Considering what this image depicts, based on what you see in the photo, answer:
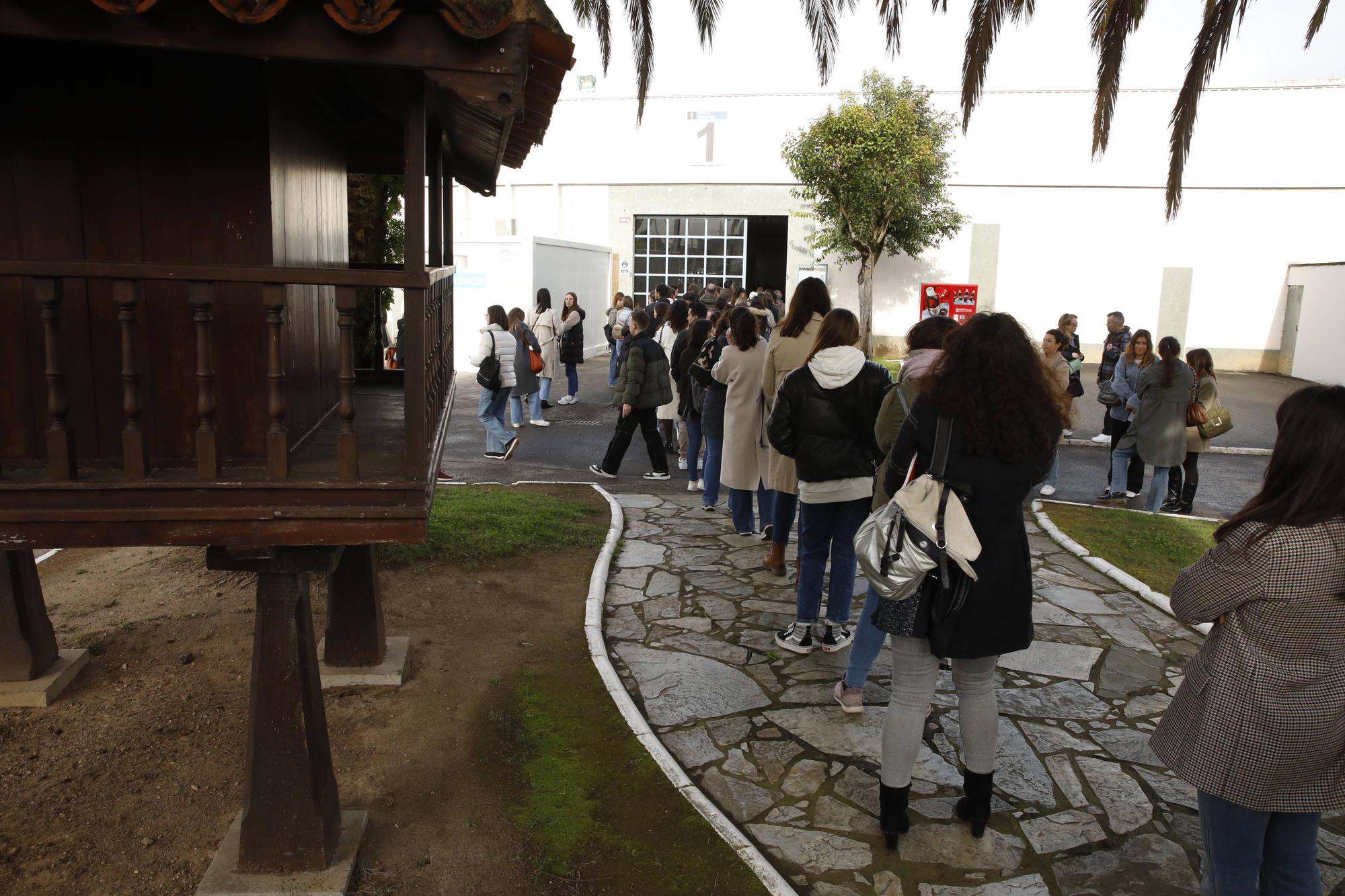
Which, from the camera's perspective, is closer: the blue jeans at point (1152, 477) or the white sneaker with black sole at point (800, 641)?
the white sneaker with black sole at point (800, 641)

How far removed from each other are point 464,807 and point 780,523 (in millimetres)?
3425

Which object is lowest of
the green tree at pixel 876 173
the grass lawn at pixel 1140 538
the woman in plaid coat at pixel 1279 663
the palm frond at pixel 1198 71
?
the grass lawn at pixel 1140 538

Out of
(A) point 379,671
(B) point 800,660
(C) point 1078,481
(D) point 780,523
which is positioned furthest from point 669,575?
(C) point 1078,481

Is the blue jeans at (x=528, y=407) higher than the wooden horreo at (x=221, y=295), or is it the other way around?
the wooden horreo at (x=221, y=295)

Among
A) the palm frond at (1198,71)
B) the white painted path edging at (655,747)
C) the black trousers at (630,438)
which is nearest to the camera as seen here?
the white painted path edging at (655,747)

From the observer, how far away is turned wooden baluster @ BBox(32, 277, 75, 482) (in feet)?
10.2

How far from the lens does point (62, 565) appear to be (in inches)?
299

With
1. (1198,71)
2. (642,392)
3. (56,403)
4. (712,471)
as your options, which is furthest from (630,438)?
(56,403)

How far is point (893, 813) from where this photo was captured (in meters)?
4.02

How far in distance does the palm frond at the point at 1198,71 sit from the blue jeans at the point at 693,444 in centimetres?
597

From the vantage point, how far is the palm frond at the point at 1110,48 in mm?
4898

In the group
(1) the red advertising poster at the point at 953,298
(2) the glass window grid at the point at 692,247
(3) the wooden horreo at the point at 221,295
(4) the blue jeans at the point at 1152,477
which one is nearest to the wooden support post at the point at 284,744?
(3) the wooden horreo at the point at 221,295

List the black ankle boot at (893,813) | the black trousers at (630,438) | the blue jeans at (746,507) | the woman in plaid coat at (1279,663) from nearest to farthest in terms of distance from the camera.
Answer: the woman in plaid coat at (1279,663), the black ankle boot at (893,813), the blue jeans at (746,507), the black trousers at (630,438)

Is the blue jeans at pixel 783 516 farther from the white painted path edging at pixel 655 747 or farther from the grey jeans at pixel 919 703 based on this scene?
the grey jeans at pixel 919 703
